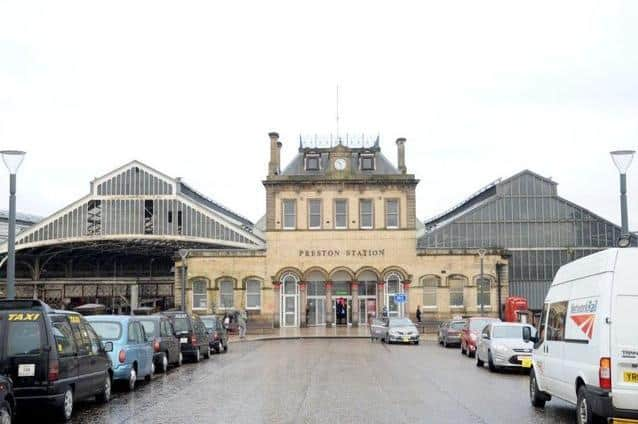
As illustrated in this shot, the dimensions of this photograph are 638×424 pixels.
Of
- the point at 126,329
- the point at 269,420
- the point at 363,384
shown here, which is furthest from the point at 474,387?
the point at 126,329

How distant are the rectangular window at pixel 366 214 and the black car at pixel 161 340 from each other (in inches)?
1350

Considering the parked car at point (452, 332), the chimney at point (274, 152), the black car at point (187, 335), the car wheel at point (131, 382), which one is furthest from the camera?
the chimney at point (274, 152)

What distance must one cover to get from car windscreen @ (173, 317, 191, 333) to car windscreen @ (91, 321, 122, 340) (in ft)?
27.4

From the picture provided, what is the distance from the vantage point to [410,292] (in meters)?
57.3

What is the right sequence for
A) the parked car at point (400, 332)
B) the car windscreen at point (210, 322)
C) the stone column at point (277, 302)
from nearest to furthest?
the car windscreen at point (210, 322)
the parked car at point (400, 332)
the stone column at point (277, 302)

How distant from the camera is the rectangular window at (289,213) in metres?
58.6

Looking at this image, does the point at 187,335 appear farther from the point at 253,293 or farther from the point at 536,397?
the point at 253,293

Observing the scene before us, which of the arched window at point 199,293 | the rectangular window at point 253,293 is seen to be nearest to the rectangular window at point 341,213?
the rectangular window at point 253,293

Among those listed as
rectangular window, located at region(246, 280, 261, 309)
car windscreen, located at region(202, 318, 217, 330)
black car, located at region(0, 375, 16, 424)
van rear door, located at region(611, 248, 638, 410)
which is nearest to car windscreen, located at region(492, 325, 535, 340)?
van rear door, located at region(611, 248, 638, 410)

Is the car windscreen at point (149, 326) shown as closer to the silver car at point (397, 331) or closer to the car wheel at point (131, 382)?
the car wheel at point (131, 382)

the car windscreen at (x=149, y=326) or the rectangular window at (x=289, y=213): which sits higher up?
the rectangular window at (x=289, y=213)

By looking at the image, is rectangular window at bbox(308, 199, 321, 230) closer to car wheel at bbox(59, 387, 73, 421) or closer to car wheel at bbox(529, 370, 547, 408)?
car wheel at bbox(529, 370, 547, 408)

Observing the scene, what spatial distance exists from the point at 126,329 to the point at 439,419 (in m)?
8.80

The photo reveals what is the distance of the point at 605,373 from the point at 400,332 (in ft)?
94.9
